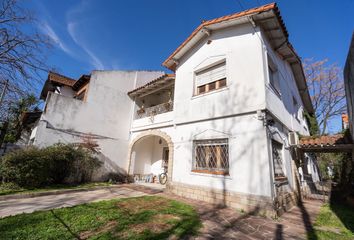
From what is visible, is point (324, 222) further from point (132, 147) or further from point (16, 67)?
point (16, 67)

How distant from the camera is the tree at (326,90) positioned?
20.1m

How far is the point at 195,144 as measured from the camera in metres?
8.37

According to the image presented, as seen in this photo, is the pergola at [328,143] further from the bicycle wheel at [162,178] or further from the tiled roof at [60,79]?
the tiled roof at [60,79]

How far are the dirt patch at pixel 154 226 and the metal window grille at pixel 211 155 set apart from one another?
2.89m

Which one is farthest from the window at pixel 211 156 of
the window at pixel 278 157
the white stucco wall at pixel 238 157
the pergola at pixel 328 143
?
the pergola at pixel 328 143

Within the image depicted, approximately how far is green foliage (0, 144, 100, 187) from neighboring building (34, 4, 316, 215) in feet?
4.45

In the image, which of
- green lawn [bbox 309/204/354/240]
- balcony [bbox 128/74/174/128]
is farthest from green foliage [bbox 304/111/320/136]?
balcony [bbox 128/74/174/128]

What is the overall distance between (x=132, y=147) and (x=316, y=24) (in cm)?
1275

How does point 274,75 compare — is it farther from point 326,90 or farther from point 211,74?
point 326,90

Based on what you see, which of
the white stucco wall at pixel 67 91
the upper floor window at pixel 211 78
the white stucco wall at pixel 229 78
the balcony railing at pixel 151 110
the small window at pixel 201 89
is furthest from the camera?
the white stucco wall at pixel 67 91

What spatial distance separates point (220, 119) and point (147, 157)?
26.3ft

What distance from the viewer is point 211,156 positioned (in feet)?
25.1

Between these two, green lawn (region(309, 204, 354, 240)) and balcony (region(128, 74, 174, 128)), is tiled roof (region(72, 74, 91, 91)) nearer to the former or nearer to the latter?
balcony (region(128, 74, 174, 128))

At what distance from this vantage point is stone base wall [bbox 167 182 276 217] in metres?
5.70
